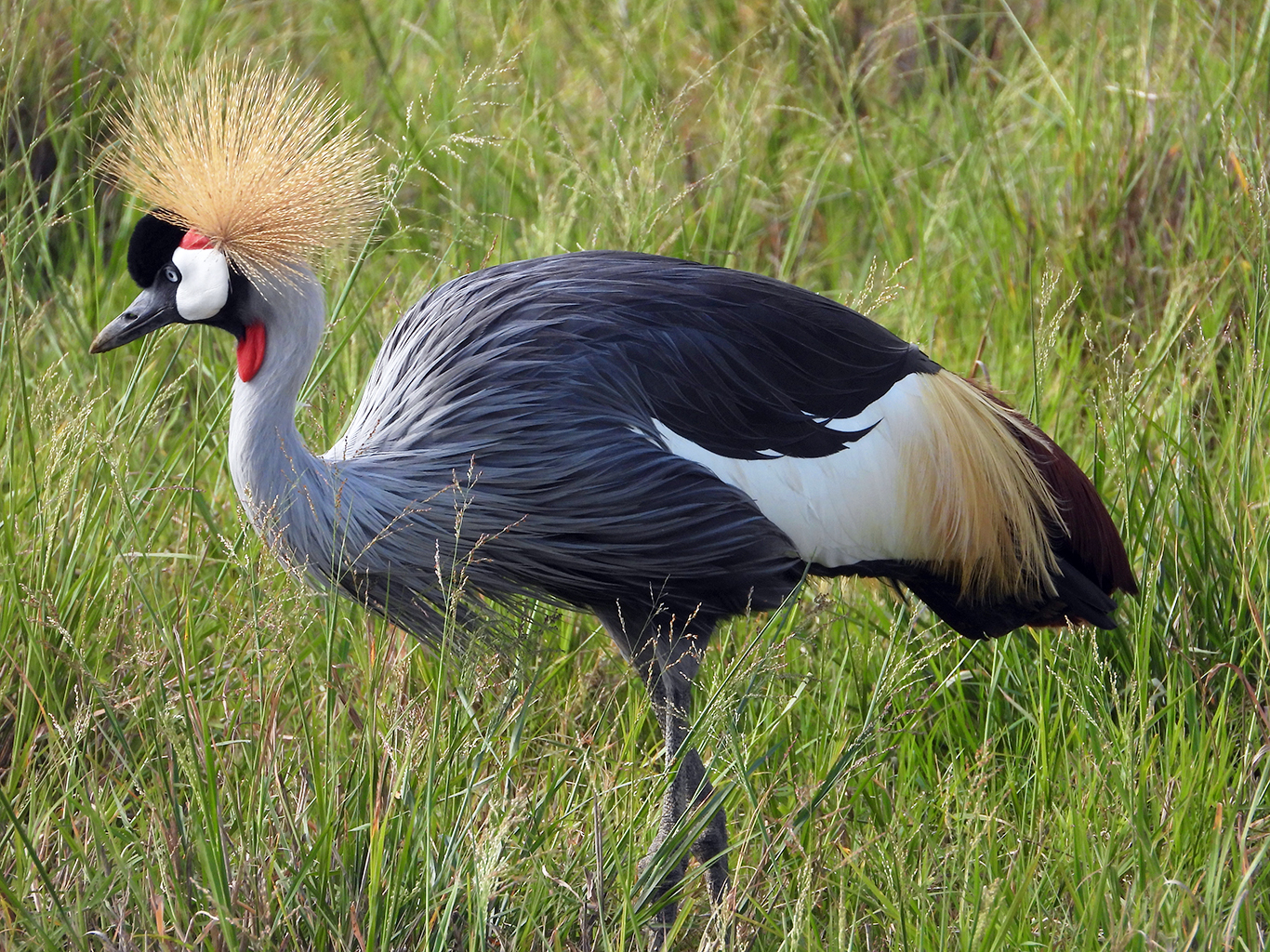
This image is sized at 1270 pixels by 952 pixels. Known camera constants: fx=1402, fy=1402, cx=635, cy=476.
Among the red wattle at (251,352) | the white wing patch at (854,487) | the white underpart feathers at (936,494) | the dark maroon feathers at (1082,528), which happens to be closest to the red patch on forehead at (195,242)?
the red wattle at (251,352)

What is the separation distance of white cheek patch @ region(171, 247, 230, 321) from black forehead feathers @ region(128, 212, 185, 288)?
47 mm

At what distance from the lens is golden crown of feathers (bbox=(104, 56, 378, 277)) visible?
5.52 ft

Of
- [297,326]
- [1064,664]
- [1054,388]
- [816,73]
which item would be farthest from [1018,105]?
[297,326]

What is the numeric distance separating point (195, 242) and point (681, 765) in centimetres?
88

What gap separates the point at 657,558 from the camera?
68.4 inches

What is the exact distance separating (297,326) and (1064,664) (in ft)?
3.85

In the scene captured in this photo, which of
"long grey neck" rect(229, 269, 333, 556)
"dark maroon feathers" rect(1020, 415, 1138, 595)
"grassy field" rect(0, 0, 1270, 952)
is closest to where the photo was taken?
"grassy field" rect(0, 0, 1270, 952)

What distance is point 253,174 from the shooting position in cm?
171

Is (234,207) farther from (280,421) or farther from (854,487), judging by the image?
(854,487)

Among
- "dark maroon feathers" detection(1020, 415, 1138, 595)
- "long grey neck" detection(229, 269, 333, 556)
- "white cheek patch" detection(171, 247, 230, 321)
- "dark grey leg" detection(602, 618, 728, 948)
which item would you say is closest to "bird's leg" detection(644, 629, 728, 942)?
"dark grey leg" detection(602, 618, 728, 948)

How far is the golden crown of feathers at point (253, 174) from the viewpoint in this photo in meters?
1.68

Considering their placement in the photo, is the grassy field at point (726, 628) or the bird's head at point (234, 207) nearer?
the grassy field at point (726, 628)

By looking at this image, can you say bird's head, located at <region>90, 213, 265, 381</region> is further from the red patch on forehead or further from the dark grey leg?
the dark grey leg

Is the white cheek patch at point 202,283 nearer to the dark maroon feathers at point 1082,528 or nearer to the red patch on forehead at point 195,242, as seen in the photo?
the red patch on forehead at point 195,242
